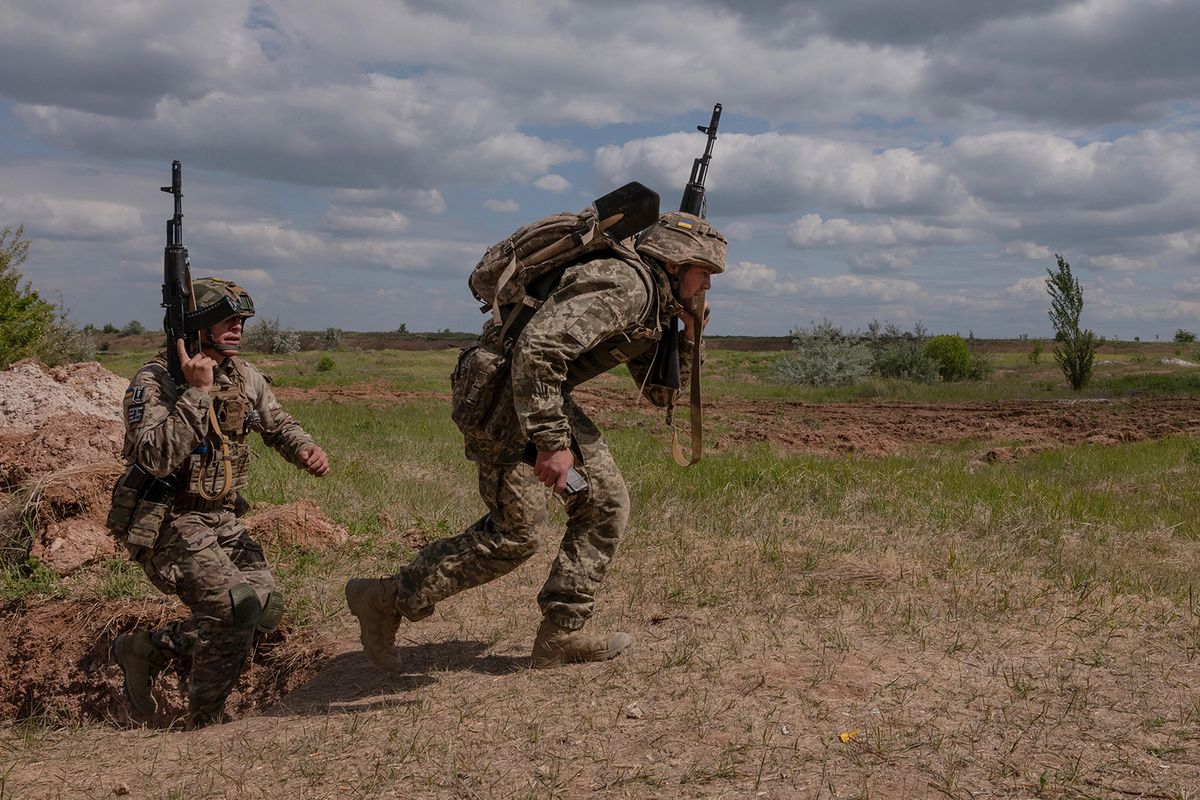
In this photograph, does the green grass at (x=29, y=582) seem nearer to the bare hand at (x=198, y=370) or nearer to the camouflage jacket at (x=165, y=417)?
the camouflage jacket at (x=165, y=417)

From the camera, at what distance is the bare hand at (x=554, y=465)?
3756 millimetres

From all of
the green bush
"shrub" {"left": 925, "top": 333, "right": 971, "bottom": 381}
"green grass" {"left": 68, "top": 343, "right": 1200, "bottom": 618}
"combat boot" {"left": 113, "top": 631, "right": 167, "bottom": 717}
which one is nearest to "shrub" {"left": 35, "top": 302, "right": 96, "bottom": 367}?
the green bush

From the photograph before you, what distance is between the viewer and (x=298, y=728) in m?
3.94

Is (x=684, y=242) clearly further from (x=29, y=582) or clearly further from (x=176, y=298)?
(x=29, y=582)

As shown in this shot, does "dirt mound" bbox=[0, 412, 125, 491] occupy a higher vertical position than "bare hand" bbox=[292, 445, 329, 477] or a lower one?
lower

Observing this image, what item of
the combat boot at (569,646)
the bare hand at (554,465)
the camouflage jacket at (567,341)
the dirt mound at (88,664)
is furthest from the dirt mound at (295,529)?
the bare hand at (554,465)

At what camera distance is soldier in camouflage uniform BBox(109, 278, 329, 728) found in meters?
4.21

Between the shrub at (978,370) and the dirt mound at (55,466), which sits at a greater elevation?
the shrub at (978,370)

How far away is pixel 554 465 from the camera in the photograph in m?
3.75

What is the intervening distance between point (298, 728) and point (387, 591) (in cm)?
64

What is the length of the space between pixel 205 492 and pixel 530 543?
56.8 inches

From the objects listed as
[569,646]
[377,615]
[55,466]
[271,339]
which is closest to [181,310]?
[377,615]

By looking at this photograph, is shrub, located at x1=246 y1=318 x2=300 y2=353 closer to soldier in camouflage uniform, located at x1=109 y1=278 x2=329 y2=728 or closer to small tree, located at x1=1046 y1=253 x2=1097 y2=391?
small tree, located at x1=1046 y1=253 x2=1097 y2=391

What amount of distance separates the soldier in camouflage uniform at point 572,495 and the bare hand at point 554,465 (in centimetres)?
5
